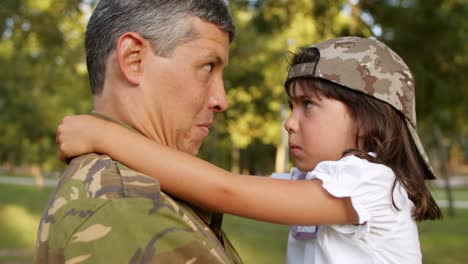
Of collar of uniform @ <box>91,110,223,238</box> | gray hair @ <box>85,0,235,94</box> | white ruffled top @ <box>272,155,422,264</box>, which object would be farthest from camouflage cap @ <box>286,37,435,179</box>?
collar of uniform @ <box>91,110,223,238</box>

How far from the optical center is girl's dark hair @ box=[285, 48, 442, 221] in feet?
8.18

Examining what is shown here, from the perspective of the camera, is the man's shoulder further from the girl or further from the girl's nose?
the girl's nose

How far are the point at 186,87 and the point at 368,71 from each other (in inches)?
33.5

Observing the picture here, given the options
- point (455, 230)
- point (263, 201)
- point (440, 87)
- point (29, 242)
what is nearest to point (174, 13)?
point (263, 201)

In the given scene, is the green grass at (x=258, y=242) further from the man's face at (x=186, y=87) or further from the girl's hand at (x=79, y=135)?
the girl's hand at (x=79, y=135)

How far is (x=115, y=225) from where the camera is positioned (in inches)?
60.5

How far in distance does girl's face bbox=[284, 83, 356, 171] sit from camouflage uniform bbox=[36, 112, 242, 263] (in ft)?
3.08

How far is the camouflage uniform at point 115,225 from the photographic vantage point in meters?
1.53

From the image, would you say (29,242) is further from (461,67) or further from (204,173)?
(204,173)

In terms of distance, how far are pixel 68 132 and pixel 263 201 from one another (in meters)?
0.69

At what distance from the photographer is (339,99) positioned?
8.47 feet

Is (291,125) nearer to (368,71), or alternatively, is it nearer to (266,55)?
(368,71)

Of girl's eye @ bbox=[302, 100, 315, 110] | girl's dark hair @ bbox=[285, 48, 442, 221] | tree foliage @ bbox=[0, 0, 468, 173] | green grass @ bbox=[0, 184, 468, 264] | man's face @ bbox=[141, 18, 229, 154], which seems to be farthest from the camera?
green grass @ bbox=[0, 184, 468, 264]

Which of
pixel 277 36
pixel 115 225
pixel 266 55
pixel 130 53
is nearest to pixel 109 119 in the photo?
pixel 130 53
